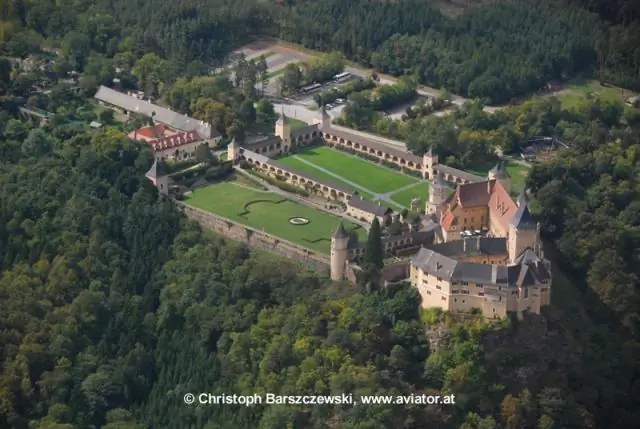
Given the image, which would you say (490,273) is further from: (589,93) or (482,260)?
(589,93)

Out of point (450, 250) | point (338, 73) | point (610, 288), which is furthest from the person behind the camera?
Answer: point (338, 73)

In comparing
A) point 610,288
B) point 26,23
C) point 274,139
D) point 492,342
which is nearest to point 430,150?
point 274,139

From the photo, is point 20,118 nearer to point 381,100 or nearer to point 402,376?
point 381,100

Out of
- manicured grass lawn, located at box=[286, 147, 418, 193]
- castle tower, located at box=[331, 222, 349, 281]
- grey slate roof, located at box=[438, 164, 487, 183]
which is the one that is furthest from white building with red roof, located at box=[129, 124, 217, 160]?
castle tower, located at box=[331, 222, 349, 281]

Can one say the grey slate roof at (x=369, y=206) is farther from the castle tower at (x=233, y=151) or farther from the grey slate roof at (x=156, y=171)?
the grey slate roof at (x=156, y=171)

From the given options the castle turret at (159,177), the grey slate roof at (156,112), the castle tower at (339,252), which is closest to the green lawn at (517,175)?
the castle tower at (339,252)

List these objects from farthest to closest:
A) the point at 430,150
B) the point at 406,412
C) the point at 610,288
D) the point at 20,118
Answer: the point at 20,118
the point at 430,150
the point at 610,288
the point at 406,412
